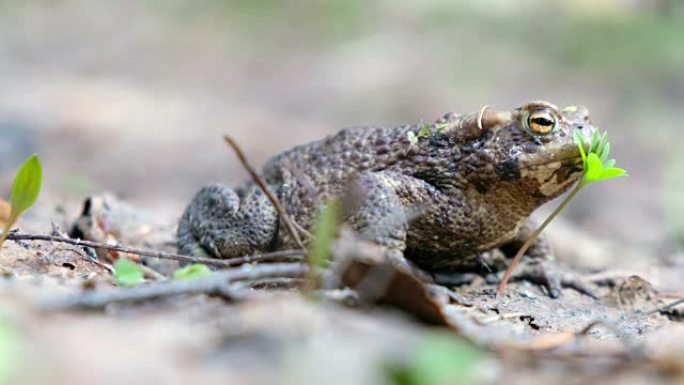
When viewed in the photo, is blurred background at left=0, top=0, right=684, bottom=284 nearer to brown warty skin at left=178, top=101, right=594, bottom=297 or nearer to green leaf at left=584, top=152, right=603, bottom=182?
brown warty skin at left=178, top=101, right=594, bottom=297

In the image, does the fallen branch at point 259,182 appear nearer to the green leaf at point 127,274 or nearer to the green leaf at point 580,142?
the green leaf at point 127,274

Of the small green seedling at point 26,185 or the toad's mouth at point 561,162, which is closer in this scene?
the small green seedling at point 26,185

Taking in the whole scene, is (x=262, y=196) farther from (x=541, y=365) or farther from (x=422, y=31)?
(x=422, y=31)

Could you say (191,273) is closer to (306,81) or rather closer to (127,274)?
(127,274)

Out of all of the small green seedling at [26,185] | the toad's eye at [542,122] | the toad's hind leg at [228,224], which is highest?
the toad's eye at [542,122]

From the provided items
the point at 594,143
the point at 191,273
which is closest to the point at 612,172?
the point at 594,143

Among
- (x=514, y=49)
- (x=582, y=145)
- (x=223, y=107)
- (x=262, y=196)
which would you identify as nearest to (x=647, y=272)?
(x=582, y=145)

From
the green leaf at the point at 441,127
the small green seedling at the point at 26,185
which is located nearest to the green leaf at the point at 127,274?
the small green seedling at the point at 26,185
